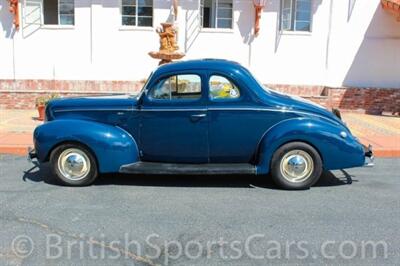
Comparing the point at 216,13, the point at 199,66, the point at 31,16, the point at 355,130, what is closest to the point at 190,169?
the point at 199,66

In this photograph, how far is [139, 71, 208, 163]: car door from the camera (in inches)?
247

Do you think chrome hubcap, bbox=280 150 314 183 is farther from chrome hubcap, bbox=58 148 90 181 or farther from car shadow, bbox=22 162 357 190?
chrome hubcap, bbox=58 148 90 181

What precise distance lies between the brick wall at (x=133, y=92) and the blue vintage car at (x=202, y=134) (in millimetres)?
6180

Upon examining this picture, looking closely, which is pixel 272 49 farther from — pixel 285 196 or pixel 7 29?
pixel 285 196

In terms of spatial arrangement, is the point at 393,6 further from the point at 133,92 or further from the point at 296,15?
the point at 133,92

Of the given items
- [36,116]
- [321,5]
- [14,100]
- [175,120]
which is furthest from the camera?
[321,5]

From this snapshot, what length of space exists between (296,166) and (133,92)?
7273mm

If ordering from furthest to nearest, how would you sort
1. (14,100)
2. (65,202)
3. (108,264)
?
(14,100)
(65,202)
(108,264)

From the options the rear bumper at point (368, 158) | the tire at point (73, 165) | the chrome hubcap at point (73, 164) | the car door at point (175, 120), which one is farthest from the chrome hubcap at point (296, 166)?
the chrome hubcap at point (73, 164)

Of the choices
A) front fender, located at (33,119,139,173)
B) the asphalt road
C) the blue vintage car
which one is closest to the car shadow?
the asphalt road

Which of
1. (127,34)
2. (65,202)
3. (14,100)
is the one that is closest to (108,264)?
(65,202)

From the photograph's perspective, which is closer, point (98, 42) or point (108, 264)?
point (108, 264)

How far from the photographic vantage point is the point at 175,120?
6277 millimetres

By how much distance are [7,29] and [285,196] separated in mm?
12103
